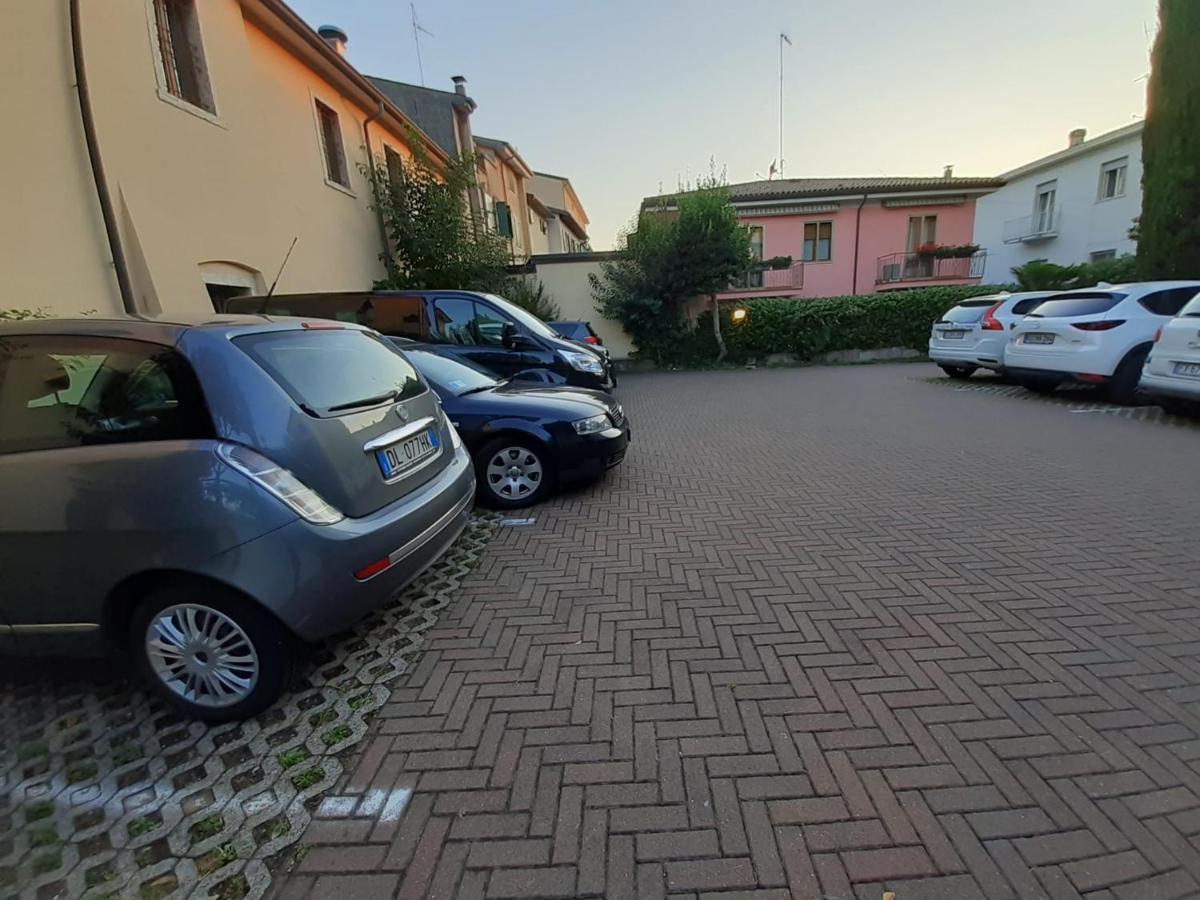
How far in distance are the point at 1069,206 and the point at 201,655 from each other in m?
30.6

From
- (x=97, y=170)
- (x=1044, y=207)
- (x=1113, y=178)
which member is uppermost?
(x=1113, y=178)

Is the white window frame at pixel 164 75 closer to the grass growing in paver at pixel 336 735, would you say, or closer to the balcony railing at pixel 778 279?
the grass growing in paver at pixel 336 735

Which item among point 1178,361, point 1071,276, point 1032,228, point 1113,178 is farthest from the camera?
point 1032,228

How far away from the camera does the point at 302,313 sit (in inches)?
286

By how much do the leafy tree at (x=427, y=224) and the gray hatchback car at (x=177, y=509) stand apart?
10535 mm

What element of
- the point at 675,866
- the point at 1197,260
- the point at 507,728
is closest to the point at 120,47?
the point at 507,728

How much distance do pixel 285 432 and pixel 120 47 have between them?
22.9ft

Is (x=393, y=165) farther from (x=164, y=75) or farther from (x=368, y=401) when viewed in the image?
(x=368, y=401)

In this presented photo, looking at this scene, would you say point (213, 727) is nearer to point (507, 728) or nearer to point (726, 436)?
point (507, 728)

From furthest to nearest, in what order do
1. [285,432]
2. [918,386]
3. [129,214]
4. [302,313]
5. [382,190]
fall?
[382,190]
[918,386]
[302,313]
[129,214]
[285,432]

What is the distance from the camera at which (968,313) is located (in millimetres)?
10453

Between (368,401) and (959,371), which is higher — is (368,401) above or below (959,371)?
above

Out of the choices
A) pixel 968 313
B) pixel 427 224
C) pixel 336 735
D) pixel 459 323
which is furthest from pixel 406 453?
pixel 968 313

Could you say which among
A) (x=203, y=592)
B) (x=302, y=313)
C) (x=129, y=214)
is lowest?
(x=203, y=592)
